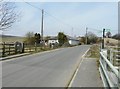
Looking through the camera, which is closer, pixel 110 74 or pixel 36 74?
pixel 110 74

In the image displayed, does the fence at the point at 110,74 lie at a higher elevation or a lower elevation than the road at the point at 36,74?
higher

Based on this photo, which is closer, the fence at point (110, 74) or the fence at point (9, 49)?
the fence at point (110, 74)

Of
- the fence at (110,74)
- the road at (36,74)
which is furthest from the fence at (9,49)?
the fence at (110,74)

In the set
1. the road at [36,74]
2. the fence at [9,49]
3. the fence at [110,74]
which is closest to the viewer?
the fence at [110,74]

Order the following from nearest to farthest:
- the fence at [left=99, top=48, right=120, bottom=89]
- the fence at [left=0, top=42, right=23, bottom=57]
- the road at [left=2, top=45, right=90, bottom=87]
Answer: the fence at [left=99, top=48, right=120, bottom=89] → the road at [left=2, top=45, right=90, bottom=87] → the fence at [left=0, top=42, right=23, bottom=57]

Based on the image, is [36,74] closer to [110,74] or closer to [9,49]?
[110,74]

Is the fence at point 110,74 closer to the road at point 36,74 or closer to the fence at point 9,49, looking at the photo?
the road at point 36,74

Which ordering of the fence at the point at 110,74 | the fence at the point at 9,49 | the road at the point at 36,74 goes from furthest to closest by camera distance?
the fence at the point at 9,49, the road at the point at 36,74, the fence at the point at 110,74

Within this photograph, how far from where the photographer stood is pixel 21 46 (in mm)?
35844

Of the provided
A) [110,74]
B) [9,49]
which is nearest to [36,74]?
[110,74]

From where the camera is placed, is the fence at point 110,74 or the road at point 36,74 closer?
the fence at point 110,74

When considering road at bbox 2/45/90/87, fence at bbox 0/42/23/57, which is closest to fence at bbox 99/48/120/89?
road at bbox 2/45/90/87

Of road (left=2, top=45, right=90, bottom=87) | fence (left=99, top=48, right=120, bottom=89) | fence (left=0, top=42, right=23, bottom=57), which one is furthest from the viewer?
fence (left=0, top=42, right=23, bottom=57)

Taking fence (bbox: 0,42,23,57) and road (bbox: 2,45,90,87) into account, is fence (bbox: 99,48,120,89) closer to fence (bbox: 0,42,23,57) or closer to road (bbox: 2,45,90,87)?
road (bbox: 2,45,90,87)
